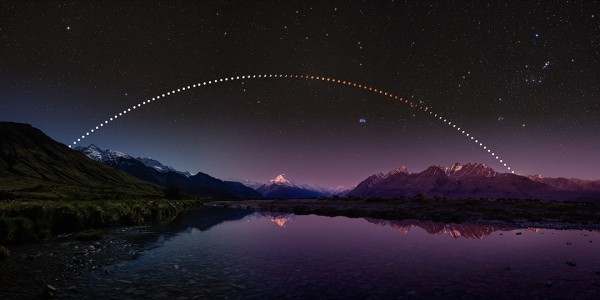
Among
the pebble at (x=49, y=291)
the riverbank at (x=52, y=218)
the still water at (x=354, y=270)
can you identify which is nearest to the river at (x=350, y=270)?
the still water at (x=354, y=270)

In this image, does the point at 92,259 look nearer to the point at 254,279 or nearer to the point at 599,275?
the point at 254,279

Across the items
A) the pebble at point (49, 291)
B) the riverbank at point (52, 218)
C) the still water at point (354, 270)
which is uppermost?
the riverbank at point (52, 218)

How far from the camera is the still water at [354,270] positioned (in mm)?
14250

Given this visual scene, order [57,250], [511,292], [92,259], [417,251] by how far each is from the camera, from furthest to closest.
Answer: [417,251]
[57,250]
[92,259]
[511,292]

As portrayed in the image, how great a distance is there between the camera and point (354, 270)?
60.7 ft

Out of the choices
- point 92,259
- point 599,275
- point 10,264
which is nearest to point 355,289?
point 599,275

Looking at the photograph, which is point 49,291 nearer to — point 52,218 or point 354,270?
point 354,270

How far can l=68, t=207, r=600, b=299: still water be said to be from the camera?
14250 mm

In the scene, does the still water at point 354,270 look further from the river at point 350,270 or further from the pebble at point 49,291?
the pebble at point 49,291

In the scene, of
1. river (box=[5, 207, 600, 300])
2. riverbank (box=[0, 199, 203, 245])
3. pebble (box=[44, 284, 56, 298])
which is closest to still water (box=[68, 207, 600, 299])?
river (box=[5, 207, 600, 300])

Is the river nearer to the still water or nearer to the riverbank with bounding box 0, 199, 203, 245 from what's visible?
the still water

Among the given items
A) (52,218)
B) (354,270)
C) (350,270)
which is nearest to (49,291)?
(350,270)

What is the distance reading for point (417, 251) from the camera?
968 inches

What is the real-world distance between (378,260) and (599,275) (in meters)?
11.2
